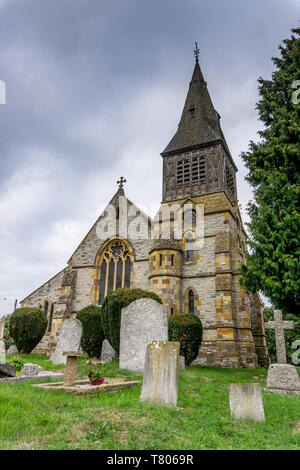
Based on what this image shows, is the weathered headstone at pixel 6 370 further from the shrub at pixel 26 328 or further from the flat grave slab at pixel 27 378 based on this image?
the shrub at pixel 26 328

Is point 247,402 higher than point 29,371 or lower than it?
lower

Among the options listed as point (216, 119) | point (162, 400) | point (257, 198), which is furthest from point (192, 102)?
point (162, 400)

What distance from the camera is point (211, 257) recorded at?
62.4ft

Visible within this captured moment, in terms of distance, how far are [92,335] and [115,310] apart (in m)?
2.73

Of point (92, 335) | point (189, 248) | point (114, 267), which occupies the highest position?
point (189, 248)

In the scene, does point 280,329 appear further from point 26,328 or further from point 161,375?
point 26,328

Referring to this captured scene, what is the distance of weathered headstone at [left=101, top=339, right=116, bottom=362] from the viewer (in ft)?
42.6

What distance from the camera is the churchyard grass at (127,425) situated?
3.77 metres

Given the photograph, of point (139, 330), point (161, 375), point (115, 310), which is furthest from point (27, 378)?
point (115, 310)

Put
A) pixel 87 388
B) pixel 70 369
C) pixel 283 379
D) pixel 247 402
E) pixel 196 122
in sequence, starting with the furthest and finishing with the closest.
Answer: pixel 196 122, pixel 283 379, pixel 70 369, pixel 87 388, pixel 247 402

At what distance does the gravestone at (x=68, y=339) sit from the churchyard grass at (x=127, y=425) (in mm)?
5715

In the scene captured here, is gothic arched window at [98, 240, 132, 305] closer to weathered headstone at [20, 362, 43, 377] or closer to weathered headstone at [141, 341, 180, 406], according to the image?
weathered headstone at [20, 362, 43, 377]

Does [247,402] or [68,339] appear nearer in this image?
[247,402]

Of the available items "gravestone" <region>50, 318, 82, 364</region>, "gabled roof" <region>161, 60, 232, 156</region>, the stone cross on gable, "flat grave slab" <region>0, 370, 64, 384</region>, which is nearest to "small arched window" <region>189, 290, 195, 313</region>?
"gravestone" <region>50, 318, 82, 364</region>
